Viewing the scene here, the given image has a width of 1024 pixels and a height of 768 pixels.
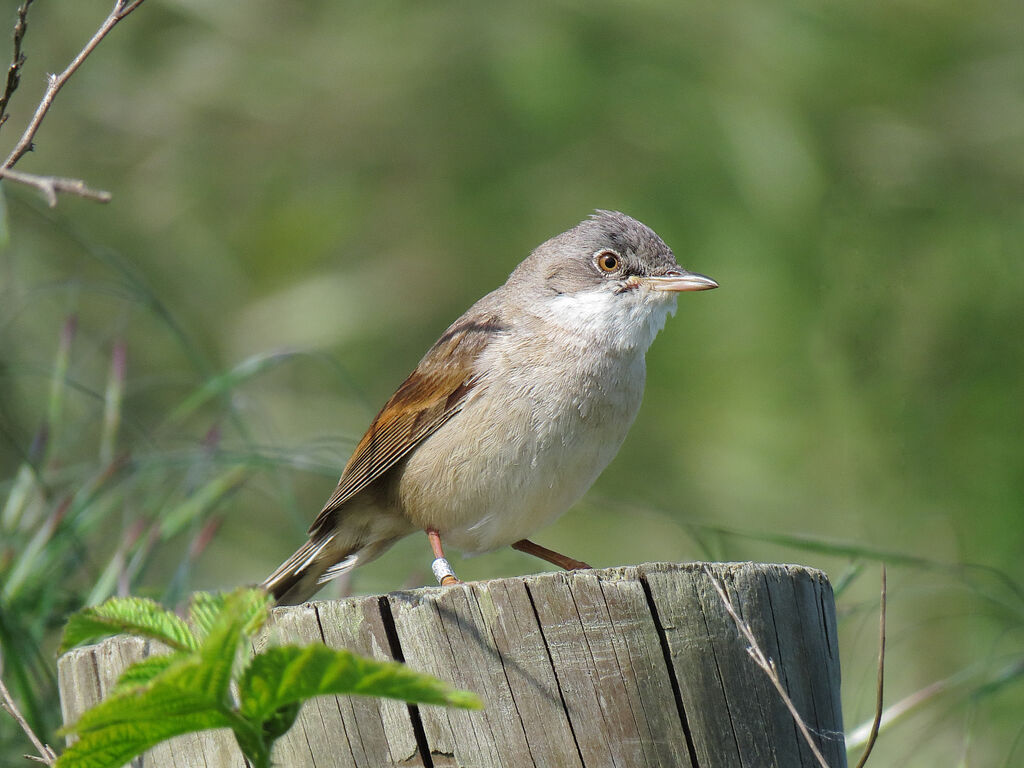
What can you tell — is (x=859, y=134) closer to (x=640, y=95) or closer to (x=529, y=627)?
(x=640, y=95)

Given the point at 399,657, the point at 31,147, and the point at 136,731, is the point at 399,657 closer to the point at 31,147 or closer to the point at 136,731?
the point at 136,731

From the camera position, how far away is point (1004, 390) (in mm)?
7148

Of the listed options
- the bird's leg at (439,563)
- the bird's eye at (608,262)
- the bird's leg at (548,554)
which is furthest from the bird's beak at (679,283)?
the bird's leg at (439,563)

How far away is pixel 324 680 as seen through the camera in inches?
66.9

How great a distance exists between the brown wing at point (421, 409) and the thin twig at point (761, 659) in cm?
178

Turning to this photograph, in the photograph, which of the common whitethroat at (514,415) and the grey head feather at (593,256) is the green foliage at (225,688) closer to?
the common whitethroat at (514,415)

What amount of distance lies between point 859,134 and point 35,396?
545 cm

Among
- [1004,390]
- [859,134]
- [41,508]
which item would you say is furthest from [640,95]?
[41,508]

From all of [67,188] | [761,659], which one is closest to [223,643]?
[67,188]

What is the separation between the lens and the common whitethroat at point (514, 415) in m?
3.86

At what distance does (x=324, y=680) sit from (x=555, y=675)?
0.72 meters

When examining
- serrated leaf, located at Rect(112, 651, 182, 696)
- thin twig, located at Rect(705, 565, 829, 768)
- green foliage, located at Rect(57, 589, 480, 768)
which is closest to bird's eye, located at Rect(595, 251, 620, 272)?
thin twig, located at Rect(705, 565, 829, 768)

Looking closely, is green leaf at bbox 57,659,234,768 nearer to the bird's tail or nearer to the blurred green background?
the bird's tail

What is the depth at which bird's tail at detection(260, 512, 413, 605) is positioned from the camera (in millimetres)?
4090
